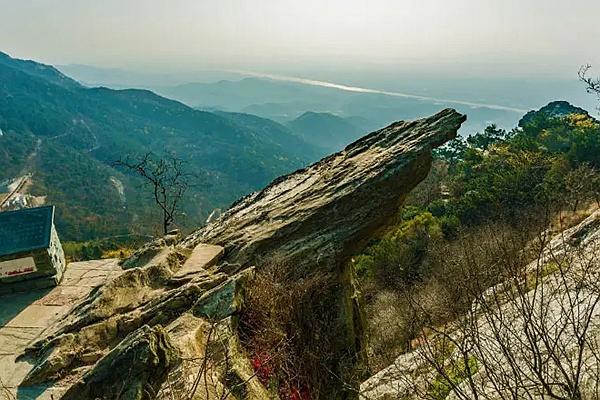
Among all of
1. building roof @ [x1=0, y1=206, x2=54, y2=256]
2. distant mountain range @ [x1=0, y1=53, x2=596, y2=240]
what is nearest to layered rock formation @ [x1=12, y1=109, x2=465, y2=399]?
building roof @ [x1=0, y1=206, x2=54, y2=256]

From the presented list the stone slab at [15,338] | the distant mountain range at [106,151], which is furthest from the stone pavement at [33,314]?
the distant mountain range at [106,151]

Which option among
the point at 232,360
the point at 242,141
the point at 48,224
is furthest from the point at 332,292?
the point at 242,141

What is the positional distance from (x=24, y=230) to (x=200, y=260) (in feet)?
15.1

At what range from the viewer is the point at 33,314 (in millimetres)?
9781

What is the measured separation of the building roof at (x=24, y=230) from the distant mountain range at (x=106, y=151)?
3687 cm

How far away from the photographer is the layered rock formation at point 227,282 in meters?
5.71

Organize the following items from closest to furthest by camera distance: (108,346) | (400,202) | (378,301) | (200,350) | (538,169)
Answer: (200,350), (108,346), (400,202), (378,301), (538,169)

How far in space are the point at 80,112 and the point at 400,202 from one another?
17576 centimetres

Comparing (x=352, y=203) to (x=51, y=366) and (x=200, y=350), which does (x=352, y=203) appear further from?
(x=51, y=366)

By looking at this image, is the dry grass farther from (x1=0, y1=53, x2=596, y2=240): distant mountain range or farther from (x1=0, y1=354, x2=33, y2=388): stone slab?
(x1=0, y1=53, x2=596, y2=240): distant mountain range

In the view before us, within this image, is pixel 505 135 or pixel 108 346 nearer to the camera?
pixel 108 346

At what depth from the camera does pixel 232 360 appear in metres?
6.80

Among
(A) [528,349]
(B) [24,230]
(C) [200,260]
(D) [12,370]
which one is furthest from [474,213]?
(D) [12,370]

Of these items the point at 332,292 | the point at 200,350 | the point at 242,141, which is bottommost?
the point at 242,141
